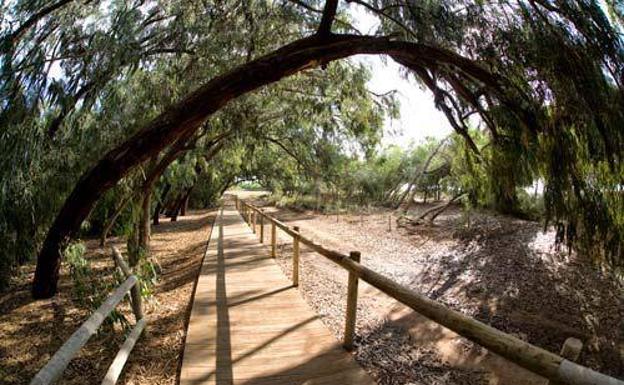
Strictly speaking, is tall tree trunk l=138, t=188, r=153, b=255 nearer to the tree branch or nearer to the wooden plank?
the tree branch

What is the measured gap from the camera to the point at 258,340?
12.2ft

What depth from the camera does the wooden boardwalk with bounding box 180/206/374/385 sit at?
10.00 feet

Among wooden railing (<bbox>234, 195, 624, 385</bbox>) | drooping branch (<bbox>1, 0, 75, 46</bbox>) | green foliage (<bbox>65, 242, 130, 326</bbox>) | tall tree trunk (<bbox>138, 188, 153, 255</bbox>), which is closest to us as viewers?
wooden railing (<bbox>234, 195, 624, 385</bbox>)

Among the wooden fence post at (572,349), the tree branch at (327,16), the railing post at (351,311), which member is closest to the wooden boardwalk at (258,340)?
the railing post at (351,311)

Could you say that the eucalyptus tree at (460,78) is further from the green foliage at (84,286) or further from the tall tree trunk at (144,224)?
the tall tree trunk at (144,224)

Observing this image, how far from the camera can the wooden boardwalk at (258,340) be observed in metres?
3.05

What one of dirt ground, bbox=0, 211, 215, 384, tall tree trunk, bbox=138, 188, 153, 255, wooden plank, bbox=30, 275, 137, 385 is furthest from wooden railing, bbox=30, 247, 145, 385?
tall tree trunk, bbox=138, 188, 153, 255

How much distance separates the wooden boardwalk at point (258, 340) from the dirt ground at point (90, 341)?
267mm

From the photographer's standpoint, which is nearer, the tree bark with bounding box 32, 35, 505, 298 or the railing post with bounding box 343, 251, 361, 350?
the railing post with bounding box 343, 251, 361, 350

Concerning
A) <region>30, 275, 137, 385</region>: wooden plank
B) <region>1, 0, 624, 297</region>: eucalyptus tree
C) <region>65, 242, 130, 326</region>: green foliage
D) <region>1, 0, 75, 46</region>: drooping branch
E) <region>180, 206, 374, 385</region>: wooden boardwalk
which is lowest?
<region>180, 206, 374, 385</region>: wooden boardwalk

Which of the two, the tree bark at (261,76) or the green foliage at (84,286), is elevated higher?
the tree bark at (261,76)

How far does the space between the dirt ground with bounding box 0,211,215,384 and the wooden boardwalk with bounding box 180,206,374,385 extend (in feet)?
0.88

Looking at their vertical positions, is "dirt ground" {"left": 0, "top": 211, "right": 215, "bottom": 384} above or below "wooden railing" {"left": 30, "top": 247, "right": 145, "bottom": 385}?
below

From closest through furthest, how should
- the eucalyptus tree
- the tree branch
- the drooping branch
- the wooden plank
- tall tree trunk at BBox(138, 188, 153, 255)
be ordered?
the wooden plank → the eucalyptus tree → the drooping branch → the tree branch → tall tree trunk at BBox(138, 188, 153, 255)
